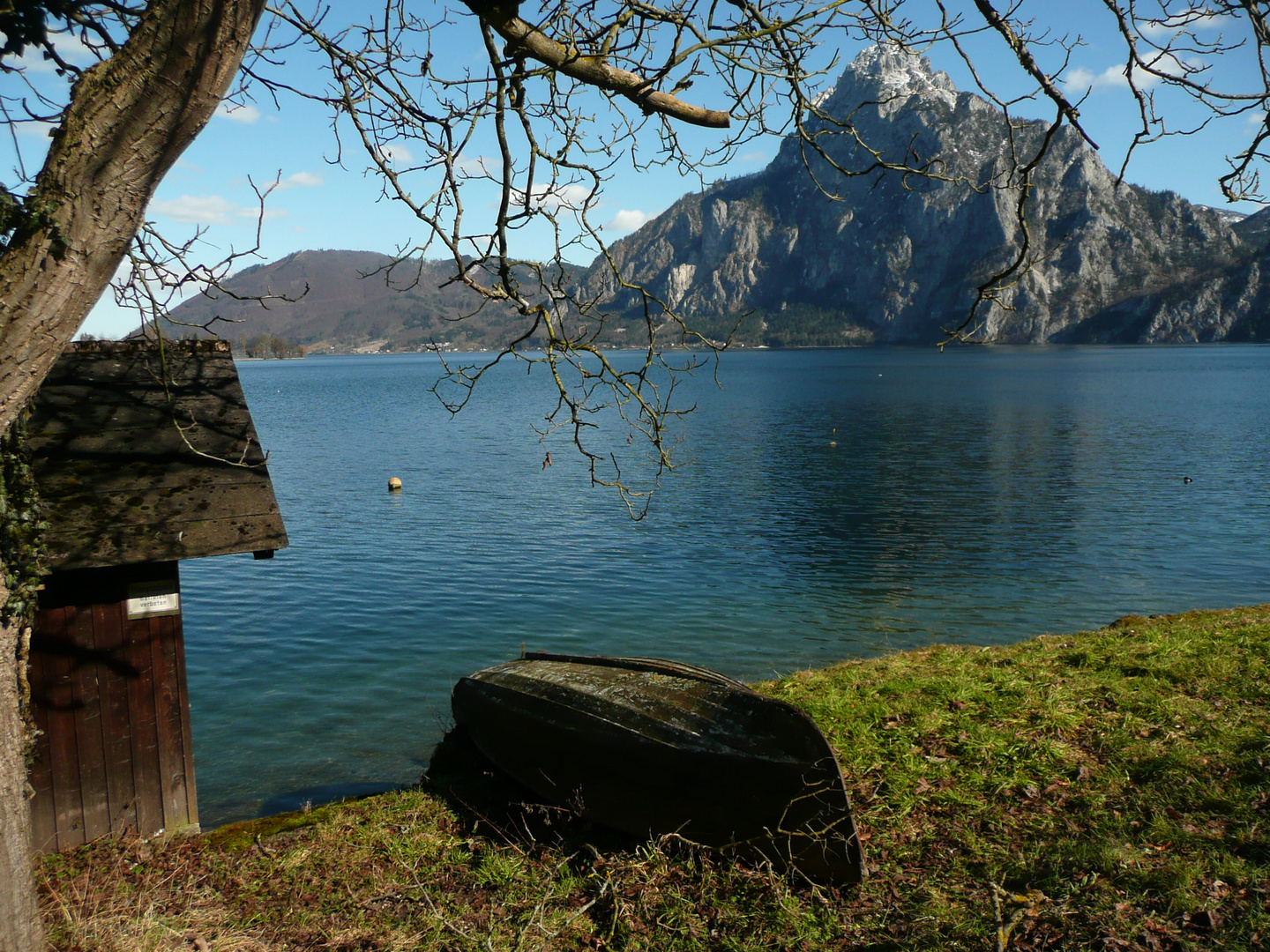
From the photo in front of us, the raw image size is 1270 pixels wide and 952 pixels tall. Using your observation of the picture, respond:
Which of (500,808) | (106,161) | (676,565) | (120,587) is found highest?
(106,161)

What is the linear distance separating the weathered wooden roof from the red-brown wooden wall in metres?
0.60

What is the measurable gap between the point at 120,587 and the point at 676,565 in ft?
49.0

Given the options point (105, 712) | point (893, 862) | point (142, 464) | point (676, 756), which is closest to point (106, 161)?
point (142, 464)

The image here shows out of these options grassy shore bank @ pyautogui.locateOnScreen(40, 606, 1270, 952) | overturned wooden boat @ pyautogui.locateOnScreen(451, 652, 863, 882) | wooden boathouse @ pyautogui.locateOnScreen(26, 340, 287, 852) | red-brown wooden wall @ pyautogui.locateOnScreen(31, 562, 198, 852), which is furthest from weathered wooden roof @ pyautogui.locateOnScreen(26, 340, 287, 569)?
overturned wooden boat @ pyautogui.locateOnScreen(451, 652, 863, 882)

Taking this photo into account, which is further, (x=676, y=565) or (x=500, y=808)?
(x=676, y=565)

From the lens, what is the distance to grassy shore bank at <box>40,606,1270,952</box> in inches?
192

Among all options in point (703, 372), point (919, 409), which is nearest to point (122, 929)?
point (919, 409)

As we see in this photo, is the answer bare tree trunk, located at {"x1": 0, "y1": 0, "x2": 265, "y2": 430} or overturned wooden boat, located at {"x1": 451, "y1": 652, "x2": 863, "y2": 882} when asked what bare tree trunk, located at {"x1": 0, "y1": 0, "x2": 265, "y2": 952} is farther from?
overturned wooden boat, located at {"x1": 451, "y1": 652, "x2": 863, "y2": 882}

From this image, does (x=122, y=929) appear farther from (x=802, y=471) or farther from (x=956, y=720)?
(x=802, y=471)

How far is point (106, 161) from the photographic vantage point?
10.9 feet

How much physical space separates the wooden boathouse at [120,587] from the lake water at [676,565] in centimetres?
319

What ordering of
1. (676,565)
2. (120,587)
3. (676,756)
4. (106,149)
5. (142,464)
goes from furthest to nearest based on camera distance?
1. (676,565)
2. (142,464)
3. (120,587)
4. (676,756)
5. (106,149)

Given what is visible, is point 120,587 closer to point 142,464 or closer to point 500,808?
point 142,464

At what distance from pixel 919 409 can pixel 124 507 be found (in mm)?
57473
